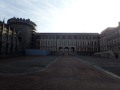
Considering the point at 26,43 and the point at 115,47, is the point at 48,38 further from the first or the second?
the point at 115,47

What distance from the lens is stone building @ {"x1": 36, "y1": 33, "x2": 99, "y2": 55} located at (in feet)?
314

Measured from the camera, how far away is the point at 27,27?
244 ft

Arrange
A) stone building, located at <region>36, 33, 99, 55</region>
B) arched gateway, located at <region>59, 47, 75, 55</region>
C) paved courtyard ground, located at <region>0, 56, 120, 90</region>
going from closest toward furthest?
1. paved courtyard ground, located at <region>0, 56, 120, 90</region>
2. stone building, located at <region>36, 33, 99, 55</region>
3. arched gateway, located at <region>59, 47, 75, 55</region>

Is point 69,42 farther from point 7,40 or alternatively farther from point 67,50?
point 7,40

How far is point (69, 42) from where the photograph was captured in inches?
3836

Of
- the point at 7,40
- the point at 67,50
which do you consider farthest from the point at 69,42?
the point at 7,40

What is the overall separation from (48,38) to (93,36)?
1113 inches

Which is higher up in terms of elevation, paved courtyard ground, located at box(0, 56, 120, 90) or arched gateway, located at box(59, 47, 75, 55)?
arched gateway, located at box(59, 47, 75, 55)

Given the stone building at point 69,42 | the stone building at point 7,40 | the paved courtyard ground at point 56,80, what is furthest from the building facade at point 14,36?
the paved courtyard ground at point 56,80

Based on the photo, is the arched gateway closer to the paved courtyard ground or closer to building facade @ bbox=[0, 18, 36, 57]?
building facade @ bbox=[0, 18, 36, 57]

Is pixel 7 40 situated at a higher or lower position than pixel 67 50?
higher

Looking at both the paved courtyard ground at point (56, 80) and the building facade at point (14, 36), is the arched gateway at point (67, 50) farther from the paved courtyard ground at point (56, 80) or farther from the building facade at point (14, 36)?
the paved courtyard ground at point (56, 80)

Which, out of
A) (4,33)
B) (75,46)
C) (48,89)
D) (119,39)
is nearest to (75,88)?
(48,89)

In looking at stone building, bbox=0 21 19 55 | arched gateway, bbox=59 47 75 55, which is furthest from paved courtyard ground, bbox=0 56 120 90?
arched gateway, bbox=59 47 75 55
